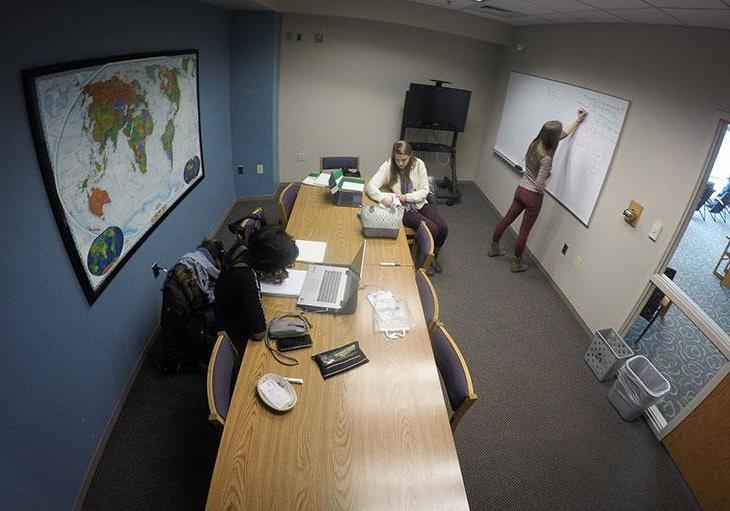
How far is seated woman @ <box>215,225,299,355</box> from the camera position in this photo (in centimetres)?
167

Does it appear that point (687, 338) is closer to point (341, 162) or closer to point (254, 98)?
point (341, 162)

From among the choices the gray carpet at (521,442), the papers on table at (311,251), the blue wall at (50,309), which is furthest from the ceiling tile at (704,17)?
the blue wall at (50,309)

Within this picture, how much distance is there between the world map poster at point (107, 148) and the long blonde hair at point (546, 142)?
316 centimetres

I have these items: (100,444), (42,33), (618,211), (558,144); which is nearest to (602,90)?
(558,144)

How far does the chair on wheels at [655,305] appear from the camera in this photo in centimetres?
280

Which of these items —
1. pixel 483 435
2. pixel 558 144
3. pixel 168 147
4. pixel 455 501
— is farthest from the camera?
pixel 558 144

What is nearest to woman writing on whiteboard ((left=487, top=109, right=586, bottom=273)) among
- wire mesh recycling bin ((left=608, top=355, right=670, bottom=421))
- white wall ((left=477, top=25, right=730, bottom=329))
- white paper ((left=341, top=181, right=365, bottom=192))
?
white wall ((left=477, top=25, right=730, bottom=329))

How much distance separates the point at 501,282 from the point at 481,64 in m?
3.41

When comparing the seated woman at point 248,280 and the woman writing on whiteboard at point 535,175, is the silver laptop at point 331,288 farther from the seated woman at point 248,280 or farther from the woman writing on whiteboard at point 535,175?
the woman writing on whiteboard at point 535,175

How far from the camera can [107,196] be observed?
2016 millimetres

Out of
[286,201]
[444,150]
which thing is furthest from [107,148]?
[444,150]

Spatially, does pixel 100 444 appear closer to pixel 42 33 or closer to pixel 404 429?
pixel 404 429

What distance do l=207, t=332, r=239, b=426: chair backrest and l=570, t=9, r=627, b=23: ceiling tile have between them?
324 centimetres

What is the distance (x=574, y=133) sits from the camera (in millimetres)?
3570
